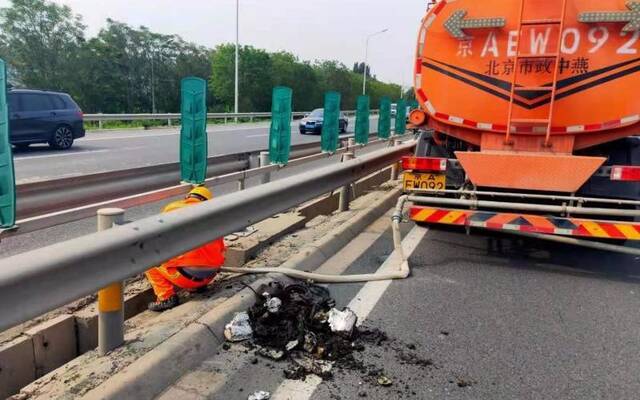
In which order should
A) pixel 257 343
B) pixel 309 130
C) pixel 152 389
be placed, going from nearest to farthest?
1. pixel 152 389
2. pixel 257 343
3. pixel 309 130

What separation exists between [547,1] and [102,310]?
183 inches

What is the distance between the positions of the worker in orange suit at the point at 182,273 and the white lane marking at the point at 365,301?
1.12 meters

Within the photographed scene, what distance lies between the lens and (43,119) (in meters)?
15.1

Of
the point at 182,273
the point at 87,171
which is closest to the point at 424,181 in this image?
the point at 182,273

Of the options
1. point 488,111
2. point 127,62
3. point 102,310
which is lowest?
point 102,310

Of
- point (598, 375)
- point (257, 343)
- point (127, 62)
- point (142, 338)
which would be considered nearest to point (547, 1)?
point (598, 375)

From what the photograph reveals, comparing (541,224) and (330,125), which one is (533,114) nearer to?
(541,224)

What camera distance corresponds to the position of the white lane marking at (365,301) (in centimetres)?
276

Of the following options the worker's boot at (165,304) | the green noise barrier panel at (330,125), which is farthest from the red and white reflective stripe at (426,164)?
the green noise barrier panel at (330,125)

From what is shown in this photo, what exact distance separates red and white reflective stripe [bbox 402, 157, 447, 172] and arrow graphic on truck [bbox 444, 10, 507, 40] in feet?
4.16

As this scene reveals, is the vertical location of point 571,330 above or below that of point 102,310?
below

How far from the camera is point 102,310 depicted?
2766mm

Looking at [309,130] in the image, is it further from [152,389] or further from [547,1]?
[152,389]

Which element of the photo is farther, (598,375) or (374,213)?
(374,213)
